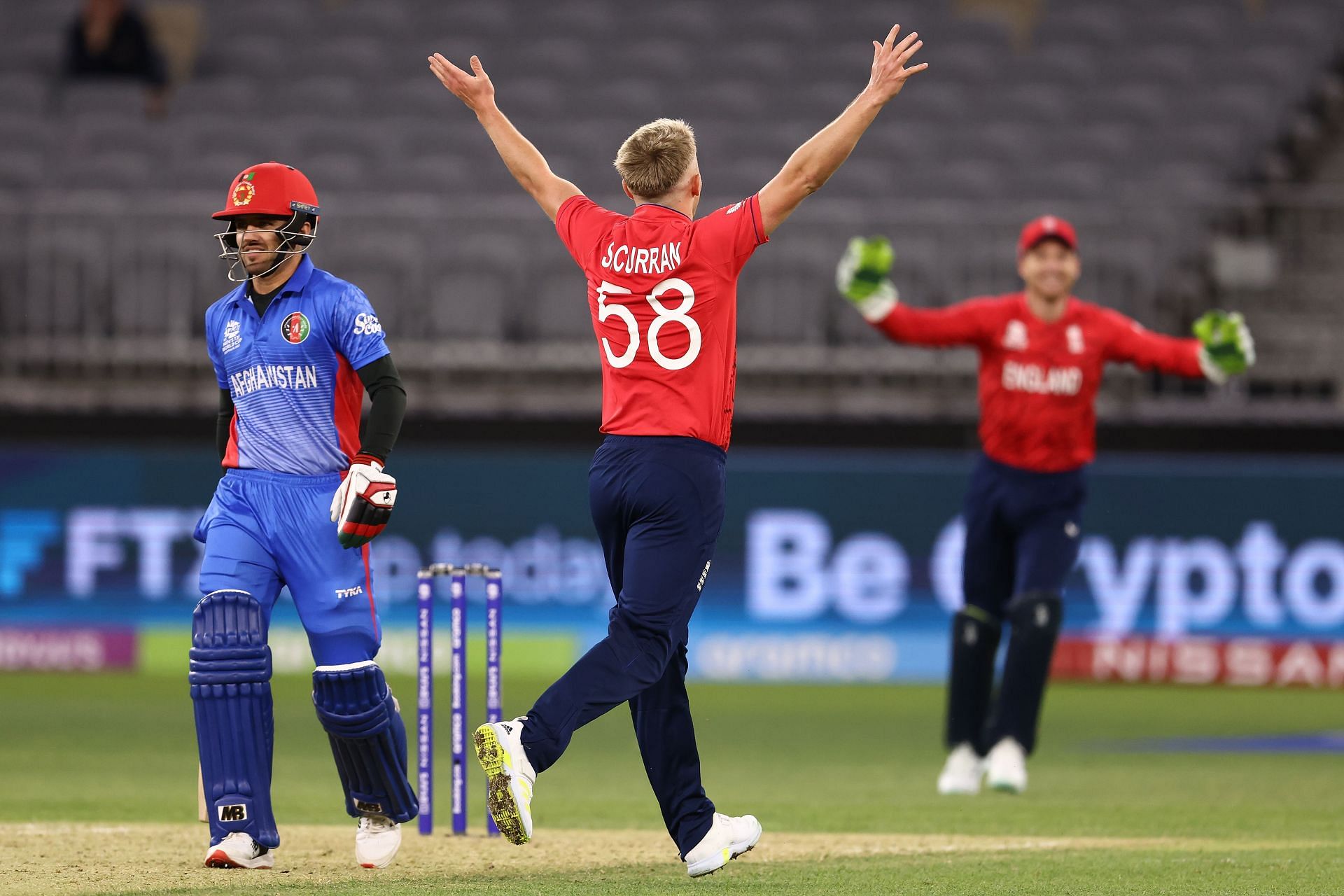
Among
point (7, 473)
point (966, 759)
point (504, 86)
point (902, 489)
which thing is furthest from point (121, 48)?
point (966, 759)

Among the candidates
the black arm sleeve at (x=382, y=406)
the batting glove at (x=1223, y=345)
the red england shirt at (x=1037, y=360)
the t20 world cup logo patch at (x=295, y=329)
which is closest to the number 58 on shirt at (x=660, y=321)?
the black arm sleeve at (x=382, y=406)

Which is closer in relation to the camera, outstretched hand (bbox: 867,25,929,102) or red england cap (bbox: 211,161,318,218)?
outstretched hand (bbox: 867,25,929,102)

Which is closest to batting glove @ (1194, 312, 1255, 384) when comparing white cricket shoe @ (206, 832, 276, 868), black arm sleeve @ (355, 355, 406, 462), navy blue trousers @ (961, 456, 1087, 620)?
navy blue trousers @ (961, 456, 1087, 620)

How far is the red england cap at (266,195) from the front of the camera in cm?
615

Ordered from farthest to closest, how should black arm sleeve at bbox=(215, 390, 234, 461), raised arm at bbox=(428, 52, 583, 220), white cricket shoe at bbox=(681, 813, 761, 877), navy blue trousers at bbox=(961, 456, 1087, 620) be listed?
navy blue trousers at bbox=(961, 456, 1087, 620) < black arm sleeve at bbox=(215, 390, 234, 461) < raised arm at bbox=(428, 52, 583, 220) < white cricket shoe at bbox=(681, 813, 761, 877)

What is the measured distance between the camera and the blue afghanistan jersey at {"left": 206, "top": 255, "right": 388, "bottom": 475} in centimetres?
611

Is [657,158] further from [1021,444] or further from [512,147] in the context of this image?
[1021,444]

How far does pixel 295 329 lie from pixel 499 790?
1756 mm

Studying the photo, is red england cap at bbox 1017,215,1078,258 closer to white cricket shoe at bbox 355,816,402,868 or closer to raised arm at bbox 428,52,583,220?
raised arm at bbox 428,52,583,220

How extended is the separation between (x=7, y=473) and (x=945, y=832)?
9071mm

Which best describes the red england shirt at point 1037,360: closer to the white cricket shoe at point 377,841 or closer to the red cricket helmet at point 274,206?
the red cricket helmet at point 274,206

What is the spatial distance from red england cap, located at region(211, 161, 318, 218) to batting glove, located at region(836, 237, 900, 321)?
11.3ft

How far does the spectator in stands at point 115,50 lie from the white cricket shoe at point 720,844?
12.9 metres

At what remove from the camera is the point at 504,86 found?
57.1 ft
